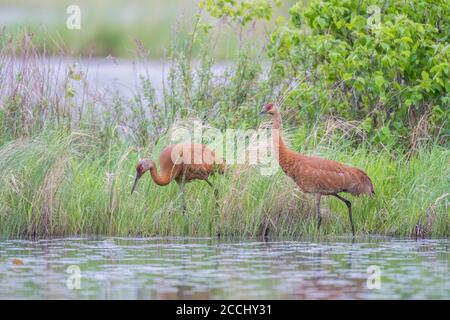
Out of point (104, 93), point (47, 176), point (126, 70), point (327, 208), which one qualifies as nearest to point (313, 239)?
point (327, 208)

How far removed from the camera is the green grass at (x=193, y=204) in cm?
1115

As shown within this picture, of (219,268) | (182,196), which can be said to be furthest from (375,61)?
(219,268)

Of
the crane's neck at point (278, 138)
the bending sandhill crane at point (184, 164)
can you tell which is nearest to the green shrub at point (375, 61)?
the crane's neck at point (278, 138)

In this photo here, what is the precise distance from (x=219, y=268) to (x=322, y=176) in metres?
2.11

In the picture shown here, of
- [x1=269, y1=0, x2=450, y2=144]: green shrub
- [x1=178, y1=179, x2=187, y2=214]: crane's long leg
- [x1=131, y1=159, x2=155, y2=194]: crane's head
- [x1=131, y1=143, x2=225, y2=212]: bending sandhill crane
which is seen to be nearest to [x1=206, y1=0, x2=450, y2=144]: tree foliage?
[x1=269, y1=0, x2=450, y2=144]: green shrub

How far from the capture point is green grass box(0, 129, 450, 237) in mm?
11148

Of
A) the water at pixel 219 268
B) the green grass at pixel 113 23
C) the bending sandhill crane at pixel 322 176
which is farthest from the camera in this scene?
the green grass at pixel 113 23

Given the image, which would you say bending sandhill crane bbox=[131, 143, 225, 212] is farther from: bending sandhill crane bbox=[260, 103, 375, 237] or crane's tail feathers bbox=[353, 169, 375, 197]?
crane's tail feathers bbox=[353, 169, 375, 197]

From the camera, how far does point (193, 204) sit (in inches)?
450

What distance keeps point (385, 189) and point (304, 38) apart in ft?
7.10

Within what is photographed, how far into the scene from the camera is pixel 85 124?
1289 cm

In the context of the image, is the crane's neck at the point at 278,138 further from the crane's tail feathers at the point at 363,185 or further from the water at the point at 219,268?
the water at the point at 219,268

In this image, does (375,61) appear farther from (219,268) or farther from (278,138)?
(219,268)

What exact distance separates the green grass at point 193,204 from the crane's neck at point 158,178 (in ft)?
0.51
